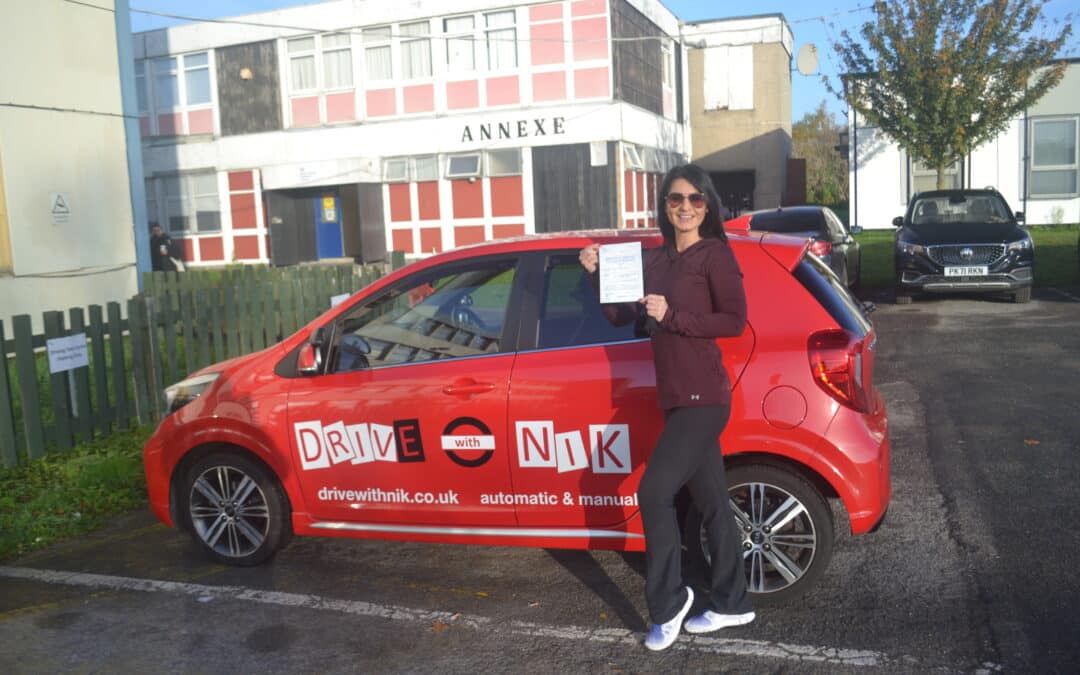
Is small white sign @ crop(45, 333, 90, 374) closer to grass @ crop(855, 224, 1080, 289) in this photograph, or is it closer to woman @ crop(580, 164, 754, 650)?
woman @ crop(580, 164, 754, 650)

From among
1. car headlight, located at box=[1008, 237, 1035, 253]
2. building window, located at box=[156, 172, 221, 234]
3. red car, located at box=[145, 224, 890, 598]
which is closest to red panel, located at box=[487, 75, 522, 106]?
building window, located at box=[156, 172, 221, 234]

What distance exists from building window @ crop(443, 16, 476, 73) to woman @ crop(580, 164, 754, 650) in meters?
25.6

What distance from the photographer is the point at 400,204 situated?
30266 millimetres

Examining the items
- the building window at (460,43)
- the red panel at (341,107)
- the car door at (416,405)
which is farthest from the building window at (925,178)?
the car door at (416,405)

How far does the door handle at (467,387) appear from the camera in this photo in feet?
16.2

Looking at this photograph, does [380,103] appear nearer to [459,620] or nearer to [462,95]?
[462,95]

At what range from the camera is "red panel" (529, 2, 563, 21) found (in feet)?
91.4

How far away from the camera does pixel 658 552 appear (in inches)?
167

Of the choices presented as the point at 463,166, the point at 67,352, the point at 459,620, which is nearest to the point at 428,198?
the point at 463,166

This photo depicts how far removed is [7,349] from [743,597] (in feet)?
20.1

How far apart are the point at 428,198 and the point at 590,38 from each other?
6439mm

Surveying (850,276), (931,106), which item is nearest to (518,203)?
(931,106)

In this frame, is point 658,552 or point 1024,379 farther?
point 1024,379

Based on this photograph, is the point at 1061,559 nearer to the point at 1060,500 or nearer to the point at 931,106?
the point at 1060,500
